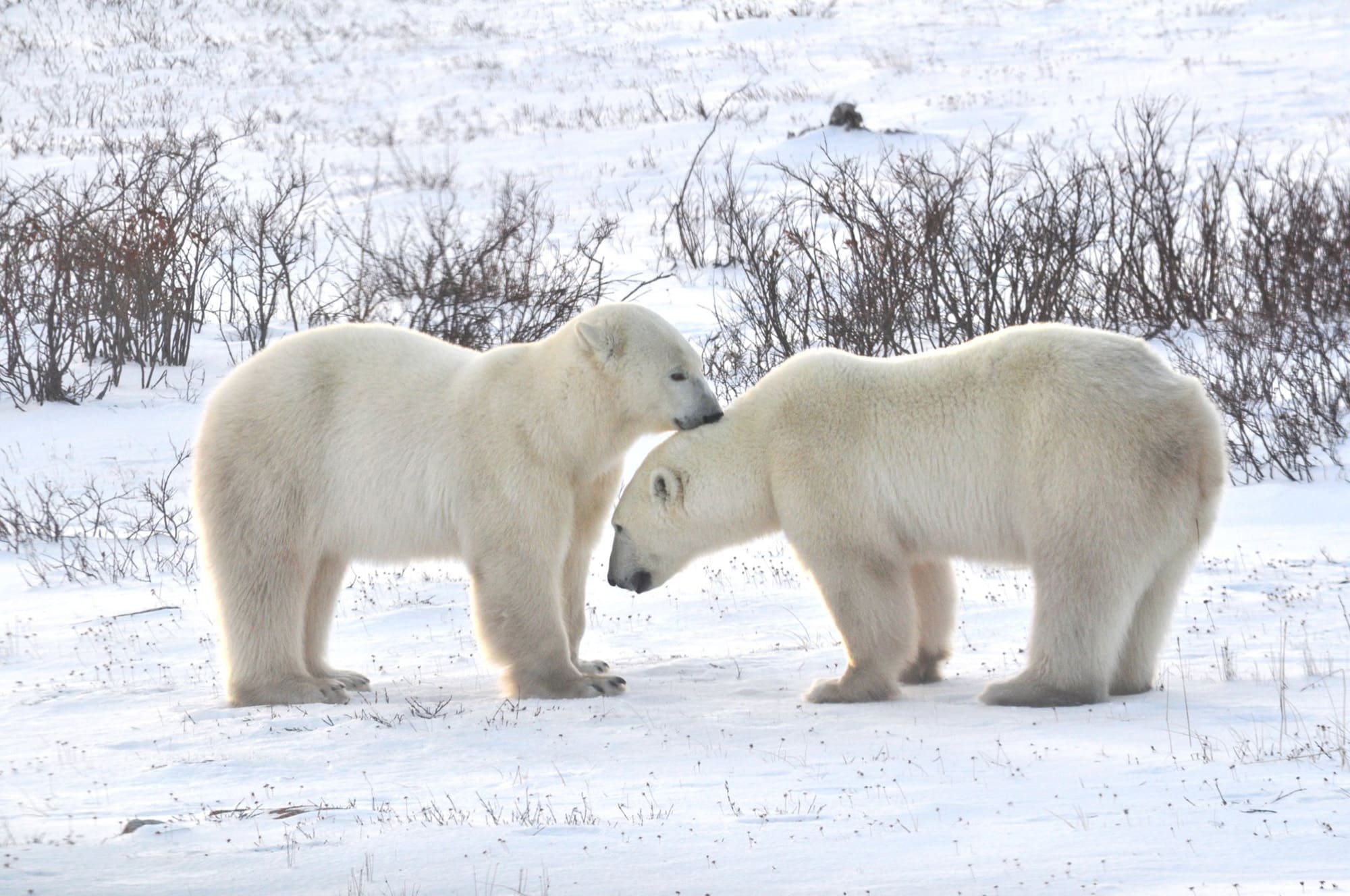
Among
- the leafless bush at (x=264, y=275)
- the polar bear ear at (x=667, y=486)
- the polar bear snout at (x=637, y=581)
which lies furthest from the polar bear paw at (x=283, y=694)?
the leafless bush at (x=264, y=275)

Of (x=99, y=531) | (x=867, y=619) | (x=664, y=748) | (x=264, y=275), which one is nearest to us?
(x=664, y=748)

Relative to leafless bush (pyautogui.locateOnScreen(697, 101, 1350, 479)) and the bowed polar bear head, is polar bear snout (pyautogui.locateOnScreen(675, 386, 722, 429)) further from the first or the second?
leafless bush (pyautogui.locateOnScreen(697, 101, 1350, 479))

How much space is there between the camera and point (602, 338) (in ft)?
16.4

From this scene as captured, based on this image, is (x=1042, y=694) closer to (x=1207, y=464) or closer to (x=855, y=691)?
(x=855, y=691)

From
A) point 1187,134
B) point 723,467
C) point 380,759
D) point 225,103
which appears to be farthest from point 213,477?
point 225,103

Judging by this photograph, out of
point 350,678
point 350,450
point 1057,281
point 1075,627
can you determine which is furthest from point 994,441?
point 1057,281

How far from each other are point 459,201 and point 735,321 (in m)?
7.89

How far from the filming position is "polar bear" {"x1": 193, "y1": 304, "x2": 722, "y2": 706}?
5.00 metres

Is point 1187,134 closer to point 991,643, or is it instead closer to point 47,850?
point 991,643

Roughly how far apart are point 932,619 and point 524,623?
1.43 metres

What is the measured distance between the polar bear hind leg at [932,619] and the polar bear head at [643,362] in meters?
0.96

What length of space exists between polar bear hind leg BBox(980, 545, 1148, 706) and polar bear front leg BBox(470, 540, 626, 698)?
139 cm

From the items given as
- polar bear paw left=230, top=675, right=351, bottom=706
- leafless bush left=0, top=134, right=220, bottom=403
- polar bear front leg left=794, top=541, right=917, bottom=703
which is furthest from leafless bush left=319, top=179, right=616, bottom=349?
polar bear front leg left=794, top=541, right=917, bottom=703

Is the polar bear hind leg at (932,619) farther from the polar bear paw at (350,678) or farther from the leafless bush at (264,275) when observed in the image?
the leafless bush at (264,275)
